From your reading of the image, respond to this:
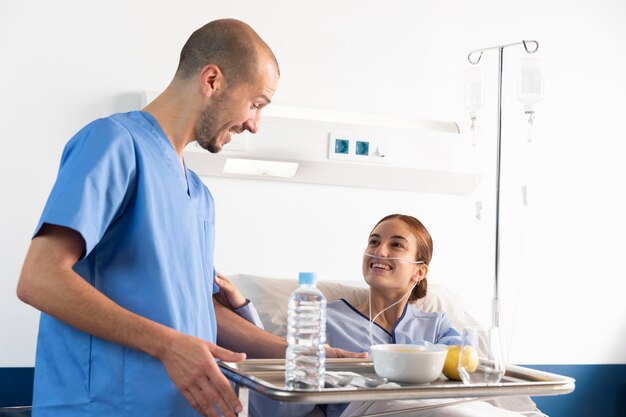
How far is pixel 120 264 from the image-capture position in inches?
64.9

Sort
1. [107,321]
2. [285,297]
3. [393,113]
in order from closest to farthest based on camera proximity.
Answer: [107,321], [285,297], [393,113]

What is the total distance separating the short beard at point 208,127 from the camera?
71.7 inches

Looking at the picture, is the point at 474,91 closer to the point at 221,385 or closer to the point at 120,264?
the point at 120,264

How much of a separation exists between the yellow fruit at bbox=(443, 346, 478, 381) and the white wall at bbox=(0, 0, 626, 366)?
1622mm

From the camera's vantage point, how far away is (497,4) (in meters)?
Answer: 3.66

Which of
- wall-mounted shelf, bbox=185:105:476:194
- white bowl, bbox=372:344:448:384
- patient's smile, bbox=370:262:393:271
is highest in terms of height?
wall-mounted shelf, bbox=185:105:476:194

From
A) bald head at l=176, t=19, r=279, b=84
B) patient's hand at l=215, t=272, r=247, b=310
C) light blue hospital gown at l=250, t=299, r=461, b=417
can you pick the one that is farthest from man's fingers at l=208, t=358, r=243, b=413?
light blue hospital gown at l=250, t=299, r=461, b=417

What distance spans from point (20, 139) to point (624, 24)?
291cm

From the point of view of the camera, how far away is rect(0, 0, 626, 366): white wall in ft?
9.50

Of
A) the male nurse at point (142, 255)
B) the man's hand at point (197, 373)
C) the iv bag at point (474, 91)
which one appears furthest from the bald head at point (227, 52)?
the iv bag at point (474, 91)

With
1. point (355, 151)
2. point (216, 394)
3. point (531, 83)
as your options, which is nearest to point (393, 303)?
point (355, 151)

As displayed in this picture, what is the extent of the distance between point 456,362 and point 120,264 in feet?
2.49

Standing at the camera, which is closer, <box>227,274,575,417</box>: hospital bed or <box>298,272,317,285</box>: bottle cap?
<box>227,274,575,417</box>: hospital bed

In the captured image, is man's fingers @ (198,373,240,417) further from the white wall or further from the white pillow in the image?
the white wall
